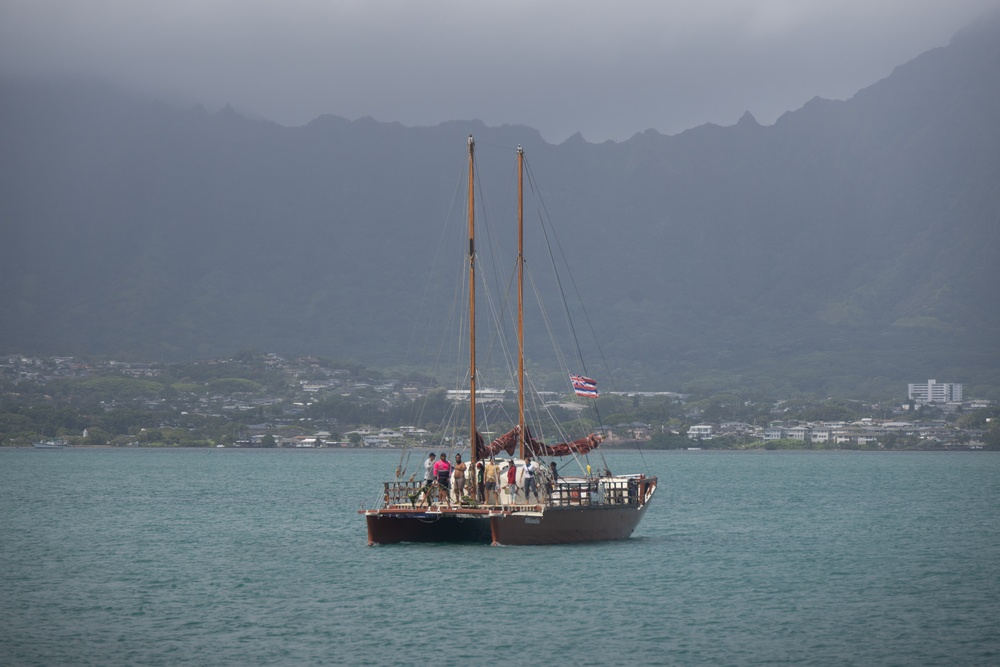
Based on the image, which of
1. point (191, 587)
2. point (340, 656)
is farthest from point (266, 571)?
point (340, 656)

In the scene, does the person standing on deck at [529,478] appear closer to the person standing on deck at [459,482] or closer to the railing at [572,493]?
the railing at [572,493]

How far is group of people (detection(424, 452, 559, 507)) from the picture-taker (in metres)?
49.9

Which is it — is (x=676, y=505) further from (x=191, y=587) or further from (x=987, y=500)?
(x=191, y=587)

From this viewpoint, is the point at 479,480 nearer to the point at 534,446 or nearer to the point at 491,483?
the point at 491,483

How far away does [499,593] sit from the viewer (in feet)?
142

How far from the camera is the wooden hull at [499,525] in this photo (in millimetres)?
49406

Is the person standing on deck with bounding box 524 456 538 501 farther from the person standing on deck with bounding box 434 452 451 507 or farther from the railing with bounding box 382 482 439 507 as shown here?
the railing with bounding box 382 482 439 507

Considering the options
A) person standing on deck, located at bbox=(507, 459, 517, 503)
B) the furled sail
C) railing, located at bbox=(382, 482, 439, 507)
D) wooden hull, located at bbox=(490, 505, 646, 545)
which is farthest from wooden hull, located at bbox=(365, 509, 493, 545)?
the furled sail

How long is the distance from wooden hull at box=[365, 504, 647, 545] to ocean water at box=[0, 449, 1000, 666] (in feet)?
1.82

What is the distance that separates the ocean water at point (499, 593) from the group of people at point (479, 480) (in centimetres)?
200

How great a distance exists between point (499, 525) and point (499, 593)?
20.8 ft

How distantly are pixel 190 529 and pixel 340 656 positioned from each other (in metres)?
35.4

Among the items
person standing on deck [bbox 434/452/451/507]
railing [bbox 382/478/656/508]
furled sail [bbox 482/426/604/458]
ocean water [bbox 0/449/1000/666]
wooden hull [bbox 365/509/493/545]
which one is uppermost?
furled sail [bbox 482/426/604/458]

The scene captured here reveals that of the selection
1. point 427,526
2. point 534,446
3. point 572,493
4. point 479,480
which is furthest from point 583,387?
point 427,526
